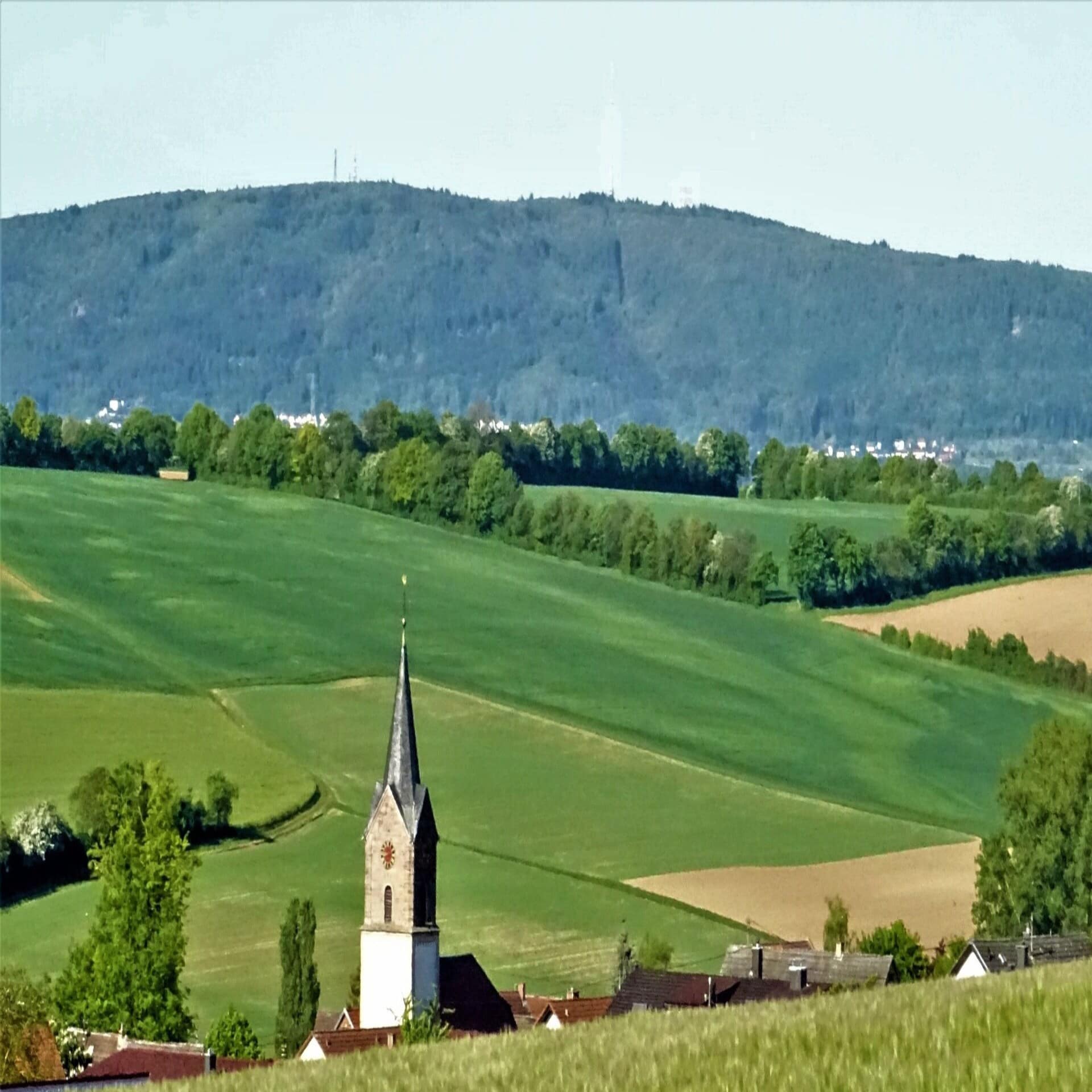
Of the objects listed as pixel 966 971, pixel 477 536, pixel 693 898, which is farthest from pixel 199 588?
pixel 966 971

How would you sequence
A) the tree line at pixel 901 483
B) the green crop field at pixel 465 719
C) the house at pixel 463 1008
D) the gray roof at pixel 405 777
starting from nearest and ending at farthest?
the house at pixel 463 1008
the gray roof at pixel 405 777
the green crop field at pixel 465 719
the tree line at pixel 901 483

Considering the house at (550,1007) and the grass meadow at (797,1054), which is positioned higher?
the grass meadow at (797,1054)

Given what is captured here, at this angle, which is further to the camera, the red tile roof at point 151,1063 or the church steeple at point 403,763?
the church steeple at point 403,763

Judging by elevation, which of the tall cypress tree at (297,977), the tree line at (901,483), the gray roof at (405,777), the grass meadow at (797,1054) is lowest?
the tall cypress tree at (297,977)

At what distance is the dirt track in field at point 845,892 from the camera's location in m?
81.4

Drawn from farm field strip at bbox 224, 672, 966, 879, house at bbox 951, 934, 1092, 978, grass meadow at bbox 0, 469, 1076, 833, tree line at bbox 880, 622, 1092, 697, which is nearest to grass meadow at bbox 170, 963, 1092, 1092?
house at bbox 951, 934, 1092, 978

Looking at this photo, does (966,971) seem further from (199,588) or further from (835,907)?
(199,588)

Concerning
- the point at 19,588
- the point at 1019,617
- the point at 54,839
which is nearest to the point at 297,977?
the point at 54,839

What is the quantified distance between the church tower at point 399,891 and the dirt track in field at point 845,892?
12.3 metres

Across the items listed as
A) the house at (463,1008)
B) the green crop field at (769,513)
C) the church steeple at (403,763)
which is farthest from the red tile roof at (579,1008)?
the green crop field at (769,513)

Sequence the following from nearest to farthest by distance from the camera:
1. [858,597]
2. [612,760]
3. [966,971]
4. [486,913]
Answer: [966,971]
[486,913]
[612,760]
[858,597]

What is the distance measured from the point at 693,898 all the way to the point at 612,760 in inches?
584

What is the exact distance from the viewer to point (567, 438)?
176m

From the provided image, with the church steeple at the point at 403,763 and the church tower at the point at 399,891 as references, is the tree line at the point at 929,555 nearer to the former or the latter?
the church steeple at the point at 403,763
